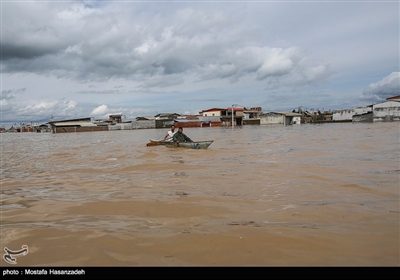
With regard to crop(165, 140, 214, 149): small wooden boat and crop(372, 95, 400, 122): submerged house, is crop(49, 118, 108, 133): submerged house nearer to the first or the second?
crop(165, 140, 214, 149): small wooden boat

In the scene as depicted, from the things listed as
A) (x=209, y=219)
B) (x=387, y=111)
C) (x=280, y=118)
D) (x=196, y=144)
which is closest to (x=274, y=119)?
(x=280, y=118)

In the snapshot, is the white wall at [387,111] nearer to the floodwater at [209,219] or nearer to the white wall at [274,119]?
the white wall at [274,119]

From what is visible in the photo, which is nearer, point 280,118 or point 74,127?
point 74,127

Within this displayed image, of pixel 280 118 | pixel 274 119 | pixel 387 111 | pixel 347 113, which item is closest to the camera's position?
pixel 387 111

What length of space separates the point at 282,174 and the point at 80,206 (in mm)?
4916

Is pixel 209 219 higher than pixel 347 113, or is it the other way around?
pixel 347 113

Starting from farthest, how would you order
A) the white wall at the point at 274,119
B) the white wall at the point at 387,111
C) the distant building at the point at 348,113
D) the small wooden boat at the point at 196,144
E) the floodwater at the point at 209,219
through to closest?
1. the white wall at the point at 274,119
2. the distant building at the point at 348,113
3. the white wall at the point at 387,111
4. the small wooden boat at the point at 196,144
5. the floodwater at the point at 209,219

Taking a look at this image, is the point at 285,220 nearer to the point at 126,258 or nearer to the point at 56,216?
the point at 126,258

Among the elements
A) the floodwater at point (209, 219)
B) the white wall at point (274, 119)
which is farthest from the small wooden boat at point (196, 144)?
the white wall at point (274, 119)

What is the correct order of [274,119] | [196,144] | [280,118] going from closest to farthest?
[196,144], [280,118], [274,119]

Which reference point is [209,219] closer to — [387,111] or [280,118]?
[387,111]

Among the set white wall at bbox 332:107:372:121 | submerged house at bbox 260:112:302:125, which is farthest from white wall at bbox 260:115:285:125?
white wall at bbox 332:107:372:121

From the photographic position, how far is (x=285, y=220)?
13.6 ft
